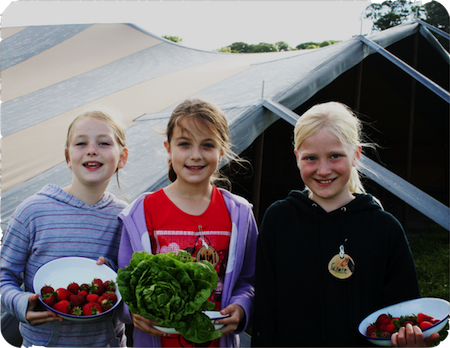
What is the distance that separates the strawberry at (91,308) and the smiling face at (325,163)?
3.41ft

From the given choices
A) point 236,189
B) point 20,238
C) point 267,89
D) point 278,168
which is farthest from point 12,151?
point 278,168

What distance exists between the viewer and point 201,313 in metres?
1.21

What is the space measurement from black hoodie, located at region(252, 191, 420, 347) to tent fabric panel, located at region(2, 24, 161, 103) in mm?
4292

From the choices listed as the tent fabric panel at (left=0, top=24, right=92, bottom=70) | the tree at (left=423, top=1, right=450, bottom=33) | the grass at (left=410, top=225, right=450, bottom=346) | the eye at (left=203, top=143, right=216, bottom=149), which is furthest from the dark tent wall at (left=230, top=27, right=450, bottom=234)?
the eye at (left=203, top=143, right=216, bottom=149)

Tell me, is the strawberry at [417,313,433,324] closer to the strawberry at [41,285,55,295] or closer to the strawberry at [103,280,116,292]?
the strawberry at [103,280,116,292]

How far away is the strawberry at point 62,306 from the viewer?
141cm

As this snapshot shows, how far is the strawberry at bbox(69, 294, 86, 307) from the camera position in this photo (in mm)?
1448

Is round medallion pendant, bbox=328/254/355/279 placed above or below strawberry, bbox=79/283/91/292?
above

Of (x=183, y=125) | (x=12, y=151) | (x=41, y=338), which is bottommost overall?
(x=41, y=338)

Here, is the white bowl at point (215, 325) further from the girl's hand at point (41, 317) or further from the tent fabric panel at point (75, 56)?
the tent fabric panel at point (75, 56)

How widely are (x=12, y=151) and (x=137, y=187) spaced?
163cm

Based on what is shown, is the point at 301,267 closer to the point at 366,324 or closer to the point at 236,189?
the point at 366,324

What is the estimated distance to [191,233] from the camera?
1560mm

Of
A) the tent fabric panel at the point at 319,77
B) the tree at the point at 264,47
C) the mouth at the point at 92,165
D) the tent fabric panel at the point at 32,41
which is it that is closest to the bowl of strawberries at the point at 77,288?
the mouth at the point at 92,165
